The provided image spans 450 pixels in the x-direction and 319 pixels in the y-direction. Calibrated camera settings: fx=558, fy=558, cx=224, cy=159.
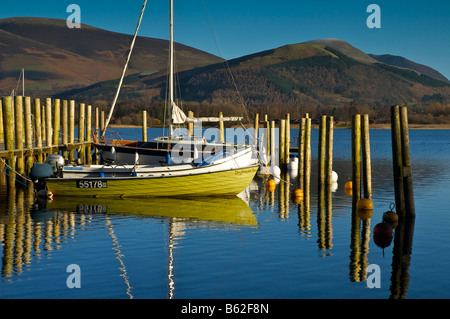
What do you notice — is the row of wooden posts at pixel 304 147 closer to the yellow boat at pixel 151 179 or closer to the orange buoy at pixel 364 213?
the orange buoy at pixel 364 213

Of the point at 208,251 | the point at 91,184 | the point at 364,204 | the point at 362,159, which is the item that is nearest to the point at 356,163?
the point at 362,159

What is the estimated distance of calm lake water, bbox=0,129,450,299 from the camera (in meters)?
13.6

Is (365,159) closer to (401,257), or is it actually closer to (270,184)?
(401,257)

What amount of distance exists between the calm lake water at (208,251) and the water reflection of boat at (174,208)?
48 millimetres

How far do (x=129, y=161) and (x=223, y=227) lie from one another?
1784cm

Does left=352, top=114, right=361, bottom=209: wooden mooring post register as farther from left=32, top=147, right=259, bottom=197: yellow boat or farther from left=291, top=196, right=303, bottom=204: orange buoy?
left=32, top=147, right=259, bottom=197: yellow boat

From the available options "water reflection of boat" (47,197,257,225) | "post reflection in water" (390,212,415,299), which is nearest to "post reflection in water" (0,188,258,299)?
"water reflection of boat" (47,197,257,225)

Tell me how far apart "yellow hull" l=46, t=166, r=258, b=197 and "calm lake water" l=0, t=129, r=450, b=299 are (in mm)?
644

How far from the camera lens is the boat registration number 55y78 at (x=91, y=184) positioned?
27188 millimetres

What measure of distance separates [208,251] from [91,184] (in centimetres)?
1191

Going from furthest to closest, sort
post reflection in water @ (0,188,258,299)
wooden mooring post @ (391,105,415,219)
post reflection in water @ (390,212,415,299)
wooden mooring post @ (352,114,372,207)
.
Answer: wooden mooring post @ (352,114,372,207)
wooden mooring post @ (391,105,415,219)
post reflection in water @ (0,188,258,299)
post reflection in water @ (390,212,415,299)

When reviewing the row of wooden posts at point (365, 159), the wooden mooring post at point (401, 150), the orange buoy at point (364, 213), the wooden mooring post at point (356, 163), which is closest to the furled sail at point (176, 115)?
the row of wooden posts at point (365, 159)

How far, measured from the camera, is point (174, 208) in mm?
25234
